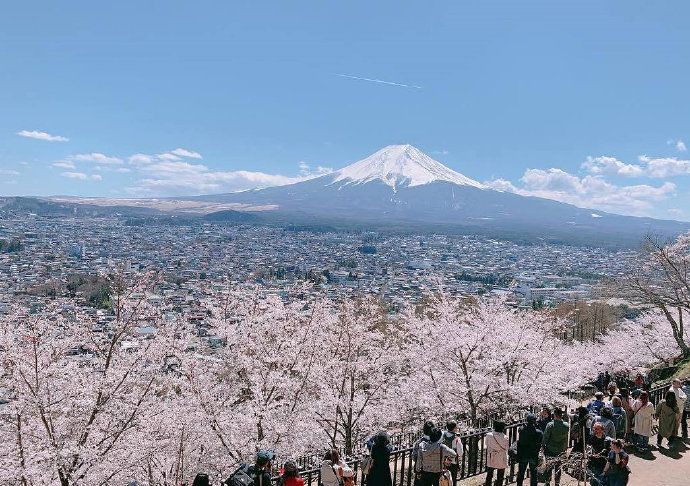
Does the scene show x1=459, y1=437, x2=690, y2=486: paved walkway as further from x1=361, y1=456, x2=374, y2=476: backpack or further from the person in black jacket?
x1=361, y1=456, x2=374, y2=476: backpack

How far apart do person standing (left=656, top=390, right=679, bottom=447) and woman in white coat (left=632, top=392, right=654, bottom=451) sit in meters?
0.48

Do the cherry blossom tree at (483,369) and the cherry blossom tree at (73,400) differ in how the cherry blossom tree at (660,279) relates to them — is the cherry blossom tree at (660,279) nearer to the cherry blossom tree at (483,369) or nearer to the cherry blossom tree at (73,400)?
the cherry blossom tree at (483,369)

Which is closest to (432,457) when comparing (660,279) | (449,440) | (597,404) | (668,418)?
(449,440)

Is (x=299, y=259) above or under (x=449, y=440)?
under

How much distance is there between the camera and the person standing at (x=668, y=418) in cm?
803

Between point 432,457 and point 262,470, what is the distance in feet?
6.06

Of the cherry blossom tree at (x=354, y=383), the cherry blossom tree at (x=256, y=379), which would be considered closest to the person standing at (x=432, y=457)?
the cherry blossom tree at (x=256, y=379)

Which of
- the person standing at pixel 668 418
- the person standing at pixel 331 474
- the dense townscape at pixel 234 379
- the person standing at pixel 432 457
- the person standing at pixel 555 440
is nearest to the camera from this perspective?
the person standing at pixel 331 474

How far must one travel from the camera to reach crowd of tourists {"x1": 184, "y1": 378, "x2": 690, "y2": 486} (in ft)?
16.3

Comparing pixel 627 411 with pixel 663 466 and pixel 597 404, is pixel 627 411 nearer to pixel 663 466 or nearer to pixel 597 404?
pixel 597 404

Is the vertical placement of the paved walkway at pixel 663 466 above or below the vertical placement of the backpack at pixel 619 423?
below

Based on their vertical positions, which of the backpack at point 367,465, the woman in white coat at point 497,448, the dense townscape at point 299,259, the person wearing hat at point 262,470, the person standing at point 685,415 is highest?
the person wearing hat at point 262,470

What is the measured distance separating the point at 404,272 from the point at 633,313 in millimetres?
37020

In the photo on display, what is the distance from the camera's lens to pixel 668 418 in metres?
8.12
